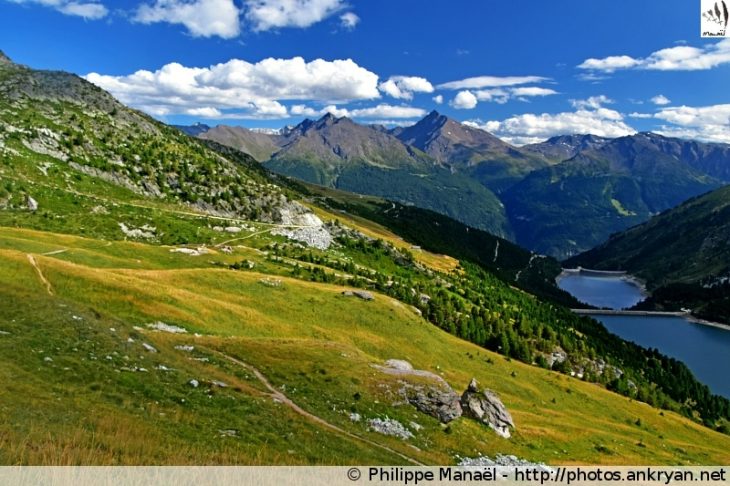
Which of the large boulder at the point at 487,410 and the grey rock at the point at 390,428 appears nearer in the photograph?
the grey rock at the point at 390,428

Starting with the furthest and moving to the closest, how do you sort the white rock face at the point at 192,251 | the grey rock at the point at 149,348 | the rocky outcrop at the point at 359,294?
1. the white rock face at the point at 192,251
2. the rocky outcrop at the point at 359,294
3. the grey rock at the point at 149,348

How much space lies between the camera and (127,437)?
14.5 metres

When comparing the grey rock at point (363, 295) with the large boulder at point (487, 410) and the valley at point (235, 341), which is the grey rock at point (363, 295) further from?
the large boulder at point (487, 410)

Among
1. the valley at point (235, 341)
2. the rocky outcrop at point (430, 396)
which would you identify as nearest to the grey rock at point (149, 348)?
the valley at point (235, 341)

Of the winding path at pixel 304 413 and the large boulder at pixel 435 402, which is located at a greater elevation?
the winding path at pixel 304 413

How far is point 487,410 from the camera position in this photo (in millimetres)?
49188

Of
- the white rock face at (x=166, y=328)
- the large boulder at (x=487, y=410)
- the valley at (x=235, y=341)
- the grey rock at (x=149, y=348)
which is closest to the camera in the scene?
the valley at (x=235, y=341)

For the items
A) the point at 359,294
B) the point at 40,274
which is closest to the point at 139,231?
the point at 359,294

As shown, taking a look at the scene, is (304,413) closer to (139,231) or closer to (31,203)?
(139,231)

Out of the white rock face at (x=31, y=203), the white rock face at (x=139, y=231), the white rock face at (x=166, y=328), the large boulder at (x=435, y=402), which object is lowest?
the large boulder at (x=435, y=402)

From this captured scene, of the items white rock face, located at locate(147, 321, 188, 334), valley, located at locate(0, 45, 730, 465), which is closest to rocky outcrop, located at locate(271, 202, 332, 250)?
valley, located at locate(0, 45, 730, 465)

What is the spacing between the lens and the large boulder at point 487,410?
48.0 meters

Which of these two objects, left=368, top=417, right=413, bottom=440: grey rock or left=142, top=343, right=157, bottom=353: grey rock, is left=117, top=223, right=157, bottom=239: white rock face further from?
left=368, top=417, right=413, bottom=440: grey rock

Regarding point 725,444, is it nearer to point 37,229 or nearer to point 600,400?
point 600,400
